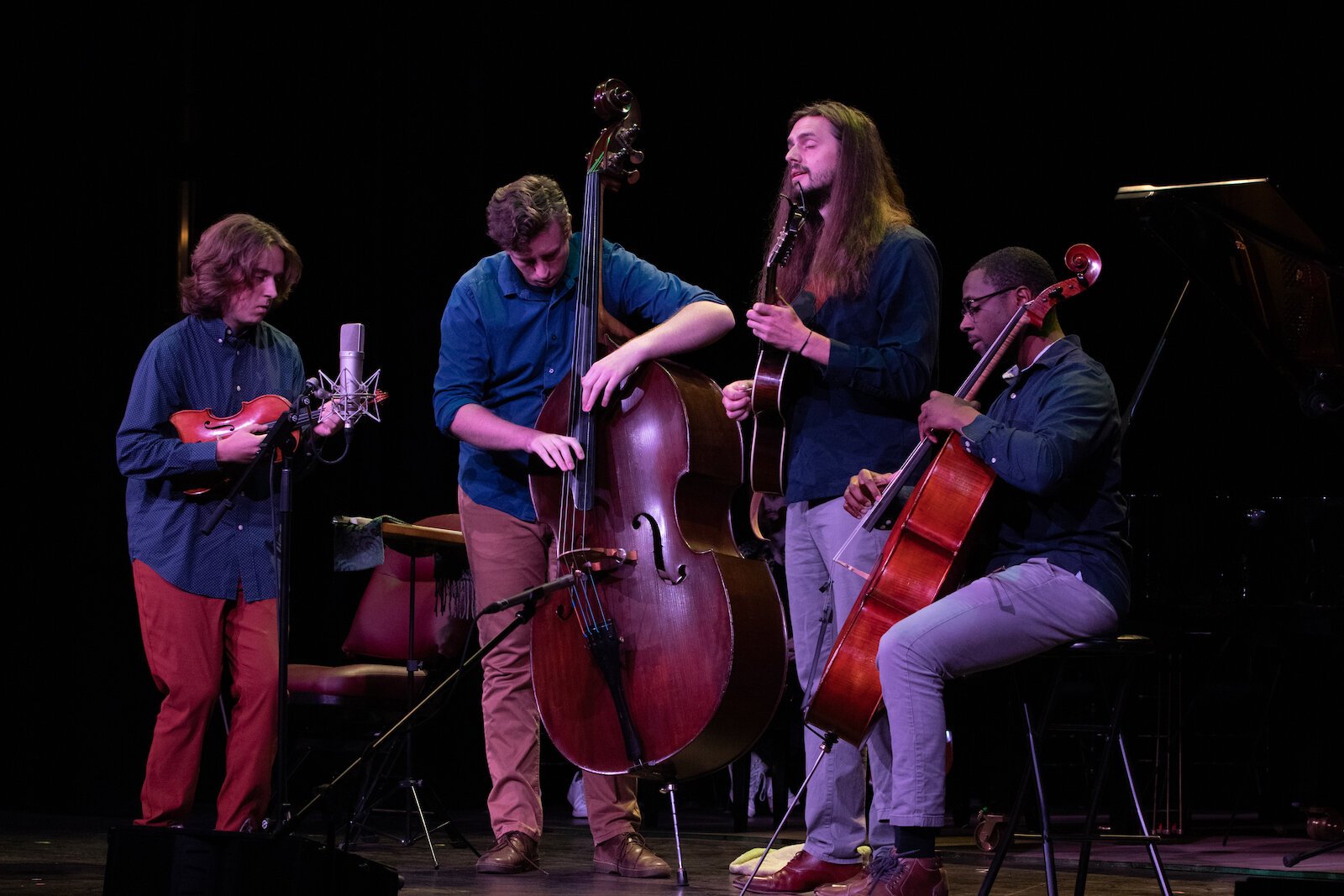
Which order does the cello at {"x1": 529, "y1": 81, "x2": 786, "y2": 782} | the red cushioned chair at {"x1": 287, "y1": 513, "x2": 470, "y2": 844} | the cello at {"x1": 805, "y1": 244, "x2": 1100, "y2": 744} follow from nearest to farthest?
the cello at {"x1": 805, "y1": 244, "x2": 1100, "y2": 744} → the cello at {"x1": 529, "y1": 81, "x2": 786, "y2": 782} → the red cushioned chair at {"x1": 287, "y1": 513, "x2": 470, "y2": 844}

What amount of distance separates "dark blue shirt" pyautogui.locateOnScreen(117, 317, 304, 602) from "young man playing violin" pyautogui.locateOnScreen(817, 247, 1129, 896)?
1812mm

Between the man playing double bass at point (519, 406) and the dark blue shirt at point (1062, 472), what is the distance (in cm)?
95

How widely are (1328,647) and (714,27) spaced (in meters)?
3.99

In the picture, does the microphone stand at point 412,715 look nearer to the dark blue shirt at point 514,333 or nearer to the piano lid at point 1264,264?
the dark blue shirt at point 514,333

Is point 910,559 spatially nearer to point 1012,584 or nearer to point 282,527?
point 1012,584

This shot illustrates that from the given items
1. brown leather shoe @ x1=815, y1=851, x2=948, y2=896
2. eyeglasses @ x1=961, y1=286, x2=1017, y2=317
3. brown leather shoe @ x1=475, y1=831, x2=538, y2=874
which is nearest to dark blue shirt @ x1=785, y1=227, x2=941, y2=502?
eyeglasses @ x1=961, y1=286, x2=1017, y2=317

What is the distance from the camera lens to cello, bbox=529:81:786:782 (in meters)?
3.35

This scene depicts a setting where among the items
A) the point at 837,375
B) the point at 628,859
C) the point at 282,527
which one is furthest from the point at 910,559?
the point at 282,527

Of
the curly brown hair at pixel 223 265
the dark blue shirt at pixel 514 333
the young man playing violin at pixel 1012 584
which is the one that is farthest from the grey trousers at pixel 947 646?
the curly brown hair at pixel 223 265

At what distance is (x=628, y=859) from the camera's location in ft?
12.7

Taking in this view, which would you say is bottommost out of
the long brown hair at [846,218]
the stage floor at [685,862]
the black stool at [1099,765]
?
the stage floor at [685,862]

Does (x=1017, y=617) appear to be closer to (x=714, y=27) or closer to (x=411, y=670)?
(x=411, y=670)

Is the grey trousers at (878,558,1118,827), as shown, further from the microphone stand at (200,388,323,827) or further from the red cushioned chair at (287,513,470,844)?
the red cushioned chair at (287,513,470,844)

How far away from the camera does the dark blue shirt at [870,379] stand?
11.5ft
